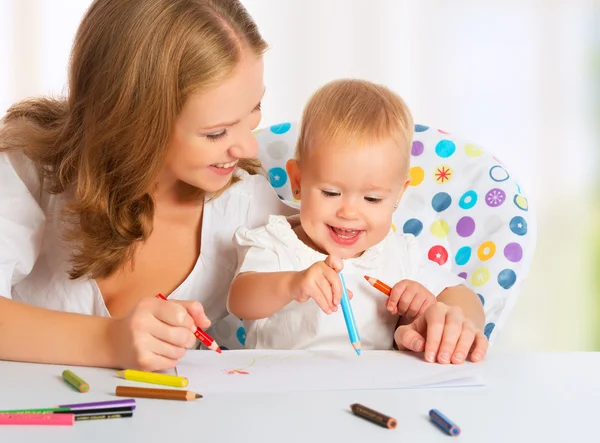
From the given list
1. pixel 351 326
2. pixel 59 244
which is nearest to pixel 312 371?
pixel 351 326

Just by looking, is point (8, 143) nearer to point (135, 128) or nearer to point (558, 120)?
point (135, 128)

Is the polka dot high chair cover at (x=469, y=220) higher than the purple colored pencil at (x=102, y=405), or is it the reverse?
the polka dot high chair cover at (x=469, y=220)

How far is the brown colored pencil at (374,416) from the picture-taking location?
0.80 m

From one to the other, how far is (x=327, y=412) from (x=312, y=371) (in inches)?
6.4

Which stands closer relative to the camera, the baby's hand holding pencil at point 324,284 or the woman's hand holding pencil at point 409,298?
the baby's hand holding pencil at point 324,284

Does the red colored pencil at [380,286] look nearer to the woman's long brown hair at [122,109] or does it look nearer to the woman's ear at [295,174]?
the woman's ear at [295,174]

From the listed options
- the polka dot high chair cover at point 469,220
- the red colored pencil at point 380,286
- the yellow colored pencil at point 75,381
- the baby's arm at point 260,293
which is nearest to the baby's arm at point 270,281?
the baby's arm at point 260,293

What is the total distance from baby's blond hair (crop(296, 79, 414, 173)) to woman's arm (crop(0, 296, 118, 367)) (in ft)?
1.46

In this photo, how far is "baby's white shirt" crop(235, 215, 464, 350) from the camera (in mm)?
1293

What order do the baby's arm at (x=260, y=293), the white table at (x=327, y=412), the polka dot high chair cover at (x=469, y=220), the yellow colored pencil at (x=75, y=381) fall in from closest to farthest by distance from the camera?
the white table at (x=327, y=412) < the yellow colored pencil at (x=75, y=381) < the baby's arm at (x=260, y=293) < the polka dot high chair cover at (x=469, y=220)

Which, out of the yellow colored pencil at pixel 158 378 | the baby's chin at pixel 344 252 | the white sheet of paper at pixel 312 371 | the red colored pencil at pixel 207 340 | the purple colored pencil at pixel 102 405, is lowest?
the white sheet of paper at pixel 312 371

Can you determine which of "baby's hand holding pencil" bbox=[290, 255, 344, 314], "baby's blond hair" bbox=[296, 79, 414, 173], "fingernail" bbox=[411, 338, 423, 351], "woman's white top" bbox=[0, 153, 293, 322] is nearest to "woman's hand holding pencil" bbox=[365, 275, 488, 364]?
"fingernail" bbox=[411, 338, 423, 351]

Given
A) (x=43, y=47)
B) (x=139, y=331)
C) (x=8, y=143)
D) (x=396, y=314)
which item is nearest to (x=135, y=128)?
(x=8, y=143)

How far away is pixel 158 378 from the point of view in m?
0.93
